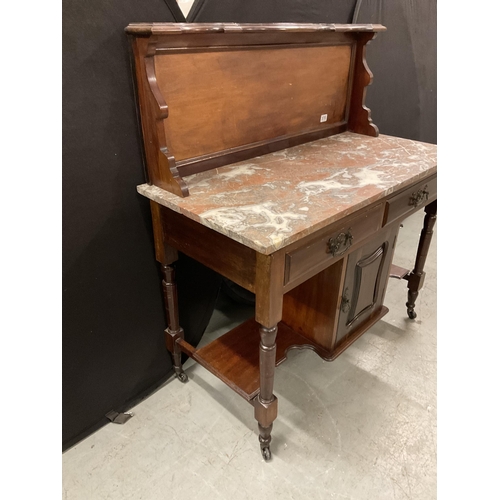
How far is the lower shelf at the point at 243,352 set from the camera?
160 cm

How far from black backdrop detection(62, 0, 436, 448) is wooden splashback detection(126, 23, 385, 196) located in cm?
8

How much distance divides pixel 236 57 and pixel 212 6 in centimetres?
20

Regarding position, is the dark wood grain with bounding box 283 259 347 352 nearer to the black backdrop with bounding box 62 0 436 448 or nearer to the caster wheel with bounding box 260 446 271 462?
the black backdrop with bounding box 62 0 436 448

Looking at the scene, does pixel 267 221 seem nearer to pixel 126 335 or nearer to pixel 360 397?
pixel 126 335

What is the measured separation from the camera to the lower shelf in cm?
160

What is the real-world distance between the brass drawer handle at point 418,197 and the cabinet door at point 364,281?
0.43ft

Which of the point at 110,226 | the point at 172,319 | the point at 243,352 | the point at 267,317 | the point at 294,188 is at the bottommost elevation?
the point at 243,352

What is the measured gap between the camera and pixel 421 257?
2.16m

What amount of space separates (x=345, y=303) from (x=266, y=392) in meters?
0.53

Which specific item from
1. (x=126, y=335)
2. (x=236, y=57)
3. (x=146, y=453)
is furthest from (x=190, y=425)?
(x=236, y=57)

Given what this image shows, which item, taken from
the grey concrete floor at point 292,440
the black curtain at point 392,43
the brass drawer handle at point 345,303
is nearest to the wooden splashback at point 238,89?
the black curtain at point 392,43

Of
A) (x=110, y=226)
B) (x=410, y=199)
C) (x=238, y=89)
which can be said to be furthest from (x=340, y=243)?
(x=110, y=226)

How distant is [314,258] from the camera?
125 cm

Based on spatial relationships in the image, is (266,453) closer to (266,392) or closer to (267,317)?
(266,392)
